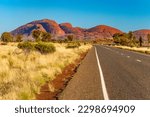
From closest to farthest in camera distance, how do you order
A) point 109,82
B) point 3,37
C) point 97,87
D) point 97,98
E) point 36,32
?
point 97,98 < point 97,87 < point 109,82 < point 36,32 < point 3,37

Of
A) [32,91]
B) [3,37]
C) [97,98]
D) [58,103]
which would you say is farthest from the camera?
[3,37]

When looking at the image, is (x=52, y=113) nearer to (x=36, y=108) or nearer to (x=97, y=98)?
(x=36, y=108)

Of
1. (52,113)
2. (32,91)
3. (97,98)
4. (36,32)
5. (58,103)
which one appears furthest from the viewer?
(36,32)

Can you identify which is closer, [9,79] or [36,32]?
[9,79]

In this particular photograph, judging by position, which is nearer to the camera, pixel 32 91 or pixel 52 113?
pixel 52 113

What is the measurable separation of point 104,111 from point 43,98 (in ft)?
9.08

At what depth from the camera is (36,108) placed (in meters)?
8.06

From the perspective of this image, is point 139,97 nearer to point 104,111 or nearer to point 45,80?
point 104,111

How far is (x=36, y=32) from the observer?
111438 millimetres

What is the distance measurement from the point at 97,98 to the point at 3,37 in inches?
4581

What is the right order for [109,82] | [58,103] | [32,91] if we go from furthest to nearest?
[109,82] → [32,91] → [58,103]

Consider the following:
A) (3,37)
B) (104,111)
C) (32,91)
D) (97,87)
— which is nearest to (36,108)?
(104,111)

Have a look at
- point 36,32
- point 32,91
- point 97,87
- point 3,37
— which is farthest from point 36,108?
point 3,37

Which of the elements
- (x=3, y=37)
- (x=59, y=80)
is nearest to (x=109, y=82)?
(x=59, y=80)
